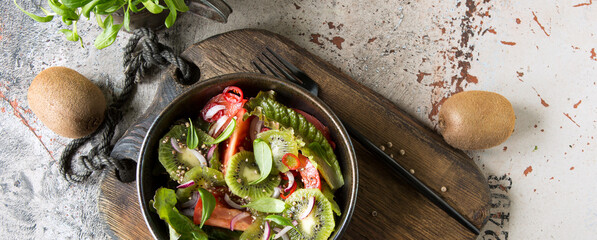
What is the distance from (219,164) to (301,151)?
27 cm

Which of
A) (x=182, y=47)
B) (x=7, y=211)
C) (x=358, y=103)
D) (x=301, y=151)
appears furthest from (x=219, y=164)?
(x=7, y=211)

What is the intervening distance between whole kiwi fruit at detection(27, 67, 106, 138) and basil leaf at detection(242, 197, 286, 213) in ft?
2.75

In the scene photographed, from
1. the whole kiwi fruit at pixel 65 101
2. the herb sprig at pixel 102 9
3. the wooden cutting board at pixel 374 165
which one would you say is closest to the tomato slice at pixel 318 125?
the wooden cutting board at pixel 374 165

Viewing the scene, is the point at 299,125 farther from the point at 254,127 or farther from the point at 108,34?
the point at 108,34

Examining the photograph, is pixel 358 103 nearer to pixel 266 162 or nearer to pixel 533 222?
pixel 266 162

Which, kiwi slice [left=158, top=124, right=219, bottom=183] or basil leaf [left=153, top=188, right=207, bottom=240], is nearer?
basil leaf [left=153, top=188, right=207, bottom=240]

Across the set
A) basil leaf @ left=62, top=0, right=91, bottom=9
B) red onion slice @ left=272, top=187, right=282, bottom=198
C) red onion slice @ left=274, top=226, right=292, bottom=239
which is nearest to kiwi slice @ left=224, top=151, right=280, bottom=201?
red onion slice @ left=272, top=187, right=282, bottom=198

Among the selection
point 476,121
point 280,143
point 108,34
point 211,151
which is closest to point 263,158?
point 280,143

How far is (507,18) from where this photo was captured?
197cm

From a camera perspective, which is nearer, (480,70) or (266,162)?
(266,162)

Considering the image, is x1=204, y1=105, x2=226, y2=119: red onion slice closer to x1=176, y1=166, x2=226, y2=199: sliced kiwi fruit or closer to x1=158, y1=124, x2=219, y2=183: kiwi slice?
x1=158, y1=124, x2=219, y2=183: kiwi slice

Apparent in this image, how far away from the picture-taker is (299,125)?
149cm

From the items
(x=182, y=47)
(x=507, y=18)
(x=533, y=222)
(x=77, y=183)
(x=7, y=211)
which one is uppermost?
(x=507, y=18)

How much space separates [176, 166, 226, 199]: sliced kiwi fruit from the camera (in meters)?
1.39
